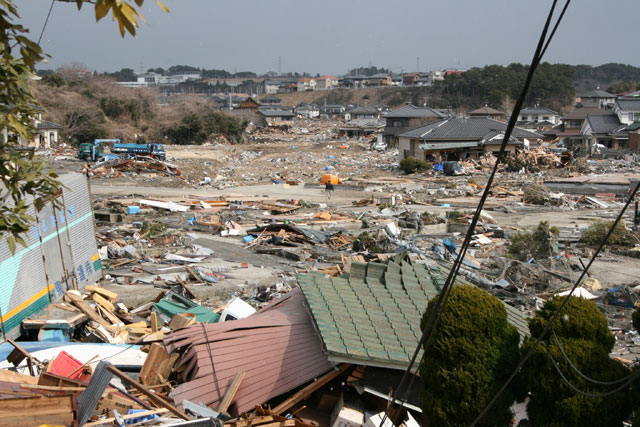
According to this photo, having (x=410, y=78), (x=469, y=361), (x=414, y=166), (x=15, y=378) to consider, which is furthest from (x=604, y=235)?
(x=410, y=78)

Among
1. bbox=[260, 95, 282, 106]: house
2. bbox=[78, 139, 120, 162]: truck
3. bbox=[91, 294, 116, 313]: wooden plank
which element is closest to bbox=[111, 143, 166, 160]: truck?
bbox=[78, 139, 120, 162]: truck

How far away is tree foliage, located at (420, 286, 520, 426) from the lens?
5027 millimetres

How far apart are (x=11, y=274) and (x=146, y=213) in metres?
14.2

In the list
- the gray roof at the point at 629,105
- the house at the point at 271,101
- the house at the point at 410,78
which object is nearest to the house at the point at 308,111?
the house at the point at 271,101

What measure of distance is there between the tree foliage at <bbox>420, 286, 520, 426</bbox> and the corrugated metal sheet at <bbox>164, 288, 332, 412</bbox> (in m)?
1.71

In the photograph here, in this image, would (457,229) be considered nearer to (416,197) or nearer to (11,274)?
(416,197)

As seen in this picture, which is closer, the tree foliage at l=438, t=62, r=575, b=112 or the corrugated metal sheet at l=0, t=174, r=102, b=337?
the corrugated metal sheet at l=0, t=174, r=102, b=337

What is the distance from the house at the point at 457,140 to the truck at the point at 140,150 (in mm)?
16598

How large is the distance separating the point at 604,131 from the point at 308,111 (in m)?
56.8

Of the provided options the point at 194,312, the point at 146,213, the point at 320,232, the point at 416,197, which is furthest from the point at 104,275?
the point at 416,197

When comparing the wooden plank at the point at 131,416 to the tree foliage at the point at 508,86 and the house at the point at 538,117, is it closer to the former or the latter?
the house at the point at 538,117

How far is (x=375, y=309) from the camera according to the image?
24.6 feet

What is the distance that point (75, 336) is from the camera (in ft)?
28.1

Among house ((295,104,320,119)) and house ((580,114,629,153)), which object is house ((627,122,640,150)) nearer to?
house ((580,114,629,153))
